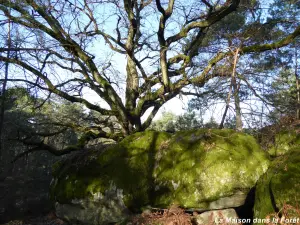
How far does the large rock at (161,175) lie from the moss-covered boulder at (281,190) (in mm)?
911

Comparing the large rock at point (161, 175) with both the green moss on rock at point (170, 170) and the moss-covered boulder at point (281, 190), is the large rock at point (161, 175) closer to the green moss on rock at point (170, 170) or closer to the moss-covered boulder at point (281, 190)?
the green moss on rock at point (170, 170)

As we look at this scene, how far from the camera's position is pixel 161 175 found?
209 inches

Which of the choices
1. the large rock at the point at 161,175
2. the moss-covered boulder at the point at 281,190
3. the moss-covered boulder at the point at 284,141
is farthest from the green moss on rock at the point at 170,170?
the moss-covered boulder at the point at 281,190

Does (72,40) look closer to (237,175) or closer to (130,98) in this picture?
(130,98)

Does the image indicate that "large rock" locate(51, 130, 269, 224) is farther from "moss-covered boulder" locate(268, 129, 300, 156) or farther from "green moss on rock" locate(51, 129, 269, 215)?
"moss-covered boulder" locate(268, 129, 300, 156)

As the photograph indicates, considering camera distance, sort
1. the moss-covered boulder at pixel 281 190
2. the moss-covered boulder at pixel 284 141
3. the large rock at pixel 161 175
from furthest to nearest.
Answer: the moss-covered boulder at pixel 284 141 < the large rock at pixel 161 175 < the moss-covered boulder at pixel 281 190

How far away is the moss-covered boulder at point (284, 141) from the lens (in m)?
5.16

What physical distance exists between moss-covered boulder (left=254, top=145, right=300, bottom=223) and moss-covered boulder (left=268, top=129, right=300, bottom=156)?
1.49 metres

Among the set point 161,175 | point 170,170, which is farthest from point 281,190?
point 161,175

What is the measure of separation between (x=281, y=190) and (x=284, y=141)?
245cm

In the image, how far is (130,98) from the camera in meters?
8.75

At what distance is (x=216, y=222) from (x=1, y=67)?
6847mm

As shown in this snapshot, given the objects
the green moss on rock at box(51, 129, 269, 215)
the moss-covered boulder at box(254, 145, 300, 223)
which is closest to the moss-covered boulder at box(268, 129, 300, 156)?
the green moss on rock at box(51, 129, 269, 215)

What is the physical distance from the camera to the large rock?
4.63 meters
